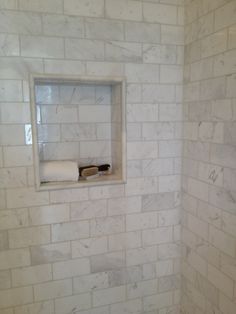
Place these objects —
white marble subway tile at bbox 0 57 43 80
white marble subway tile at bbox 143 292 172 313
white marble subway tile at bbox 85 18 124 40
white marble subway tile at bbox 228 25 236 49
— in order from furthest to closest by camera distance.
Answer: white marble subway tile at bbox 143 292 172 313, white marble subway tile at bbox 85 18 124 40, white marble subway tile at bbox 0 57 43 80, white marble subway tile at bbox 228 25 236 49

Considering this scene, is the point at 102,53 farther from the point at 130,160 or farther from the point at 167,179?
the point at 167,179

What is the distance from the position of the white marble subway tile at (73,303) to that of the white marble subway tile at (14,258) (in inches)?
12.8

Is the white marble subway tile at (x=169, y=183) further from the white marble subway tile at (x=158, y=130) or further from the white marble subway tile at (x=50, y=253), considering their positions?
the white marble subway tile at (x=50, y=253)

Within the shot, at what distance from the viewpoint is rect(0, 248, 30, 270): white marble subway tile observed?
1.47m

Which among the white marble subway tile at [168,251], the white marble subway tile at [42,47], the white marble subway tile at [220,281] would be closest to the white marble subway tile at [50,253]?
the white marble subway tile at [168,251]

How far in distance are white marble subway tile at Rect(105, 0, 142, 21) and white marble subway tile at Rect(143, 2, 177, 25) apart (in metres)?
0.04

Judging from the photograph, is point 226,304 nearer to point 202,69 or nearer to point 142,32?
point 202,69

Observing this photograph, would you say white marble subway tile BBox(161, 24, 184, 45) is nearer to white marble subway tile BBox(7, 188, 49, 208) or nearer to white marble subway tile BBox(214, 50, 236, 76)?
white marble subway tile BBox(214, 50, 236, 76)

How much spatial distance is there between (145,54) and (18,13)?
0.68 meters

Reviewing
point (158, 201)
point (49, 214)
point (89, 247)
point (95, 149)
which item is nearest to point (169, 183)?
point (158, 201)

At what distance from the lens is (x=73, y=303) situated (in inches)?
64.0

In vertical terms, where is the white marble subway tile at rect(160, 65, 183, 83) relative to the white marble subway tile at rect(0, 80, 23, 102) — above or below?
above

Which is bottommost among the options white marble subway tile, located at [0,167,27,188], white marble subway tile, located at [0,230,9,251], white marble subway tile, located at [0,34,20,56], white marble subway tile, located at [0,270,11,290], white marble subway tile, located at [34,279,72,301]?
white marble subway tile, located at [34,279,72,301]

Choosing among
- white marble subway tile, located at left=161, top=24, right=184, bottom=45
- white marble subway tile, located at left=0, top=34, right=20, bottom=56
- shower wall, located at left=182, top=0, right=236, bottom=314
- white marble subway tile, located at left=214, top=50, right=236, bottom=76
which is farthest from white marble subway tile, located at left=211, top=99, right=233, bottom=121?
white marble subway tile, located at left=0, top=34, right=20, bottom=56
